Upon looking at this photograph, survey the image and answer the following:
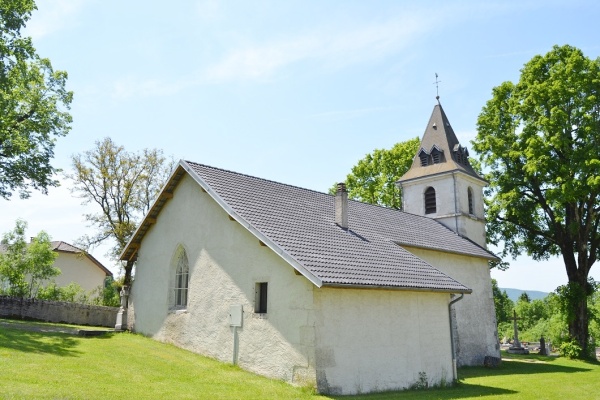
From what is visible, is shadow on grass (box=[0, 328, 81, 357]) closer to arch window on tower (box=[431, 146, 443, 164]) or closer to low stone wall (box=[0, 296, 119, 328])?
low stone wall (box=[0, 296, 119, 328])

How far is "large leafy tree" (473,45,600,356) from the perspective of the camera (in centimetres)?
2730

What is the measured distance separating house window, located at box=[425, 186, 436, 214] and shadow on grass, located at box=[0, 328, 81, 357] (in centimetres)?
2112

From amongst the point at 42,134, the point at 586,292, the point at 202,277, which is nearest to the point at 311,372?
the point at 202,277

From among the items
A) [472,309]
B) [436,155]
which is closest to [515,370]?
[472,309]

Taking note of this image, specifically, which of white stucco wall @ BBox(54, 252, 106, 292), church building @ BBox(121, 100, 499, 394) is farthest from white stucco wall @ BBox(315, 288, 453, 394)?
white stucco wall @ BBox(54, 252, 106, 292)

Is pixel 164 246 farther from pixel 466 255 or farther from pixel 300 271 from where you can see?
pixel 466 255

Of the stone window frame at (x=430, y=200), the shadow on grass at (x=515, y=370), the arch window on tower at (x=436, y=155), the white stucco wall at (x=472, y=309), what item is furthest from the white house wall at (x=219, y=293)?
the arch window on tower at (x=436, y=155)

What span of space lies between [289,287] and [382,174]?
30.5 meters

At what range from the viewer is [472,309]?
24.5 meters

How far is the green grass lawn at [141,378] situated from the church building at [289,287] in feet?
2.35

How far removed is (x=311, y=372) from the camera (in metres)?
12.2

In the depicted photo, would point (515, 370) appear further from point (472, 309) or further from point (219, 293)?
point (219, 293)

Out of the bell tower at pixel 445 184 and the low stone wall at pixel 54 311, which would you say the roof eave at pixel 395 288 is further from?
the low stone wall at pixel 54 311

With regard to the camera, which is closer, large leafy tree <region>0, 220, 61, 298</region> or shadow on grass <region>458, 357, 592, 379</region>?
shadow on grass <region>458, 357, 592, 379</region>
